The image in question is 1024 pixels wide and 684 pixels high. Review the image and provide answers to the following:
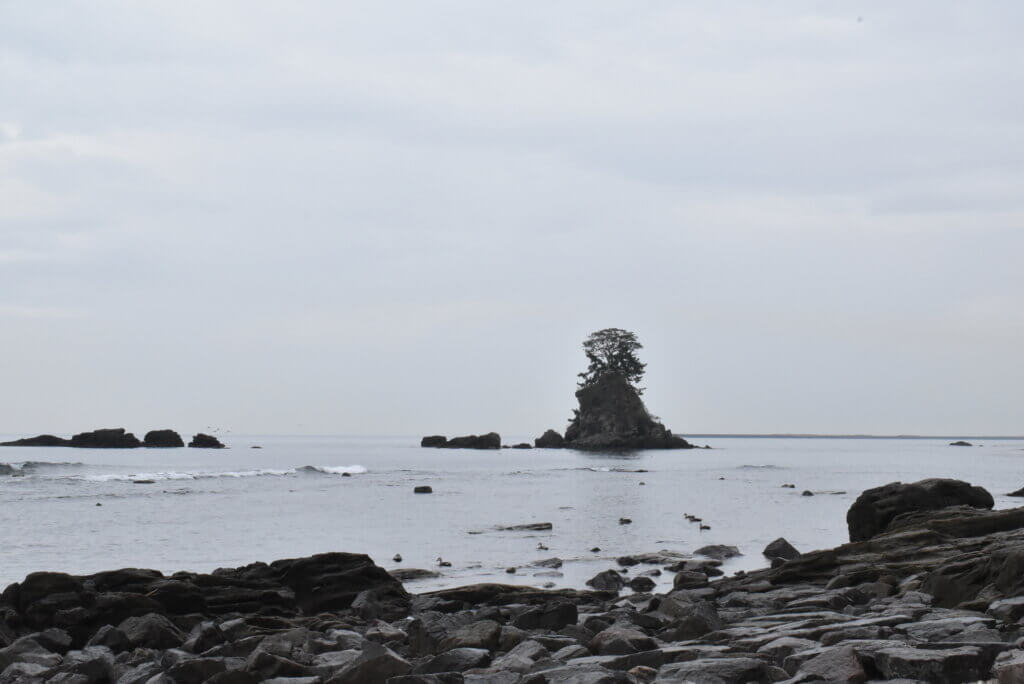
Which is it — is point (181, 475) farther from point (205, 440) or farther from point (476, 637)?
point (205, 440)

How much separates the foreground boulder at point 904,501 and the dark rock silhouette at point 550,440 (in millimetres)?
A: 141781

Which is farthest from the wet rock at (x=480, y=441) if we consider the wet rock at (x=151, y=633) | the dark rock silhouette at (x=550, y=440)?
the wet rock at (x=151, y=633)

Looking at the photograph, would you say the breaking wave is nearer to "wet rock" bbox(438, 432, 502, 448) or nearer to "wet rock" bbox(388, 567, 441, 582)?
"wet rock" bbox(388, 567, 441, 582)

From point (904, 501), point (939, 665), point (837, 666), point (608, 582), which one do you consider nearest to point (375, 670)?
point (837, 666)

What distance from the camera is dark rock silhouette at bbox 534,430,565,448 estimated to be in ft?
558

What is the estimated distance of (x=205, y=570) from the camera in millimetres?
26031

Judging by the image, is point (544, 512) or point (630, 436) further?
point (630, 436)

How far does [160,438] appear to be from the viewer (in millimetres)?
162625

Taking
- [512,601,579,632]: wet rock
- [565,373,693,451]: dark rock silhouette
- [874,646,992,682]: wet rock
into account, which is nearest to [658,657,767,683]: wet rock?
[874,646,992,682]: wet rock

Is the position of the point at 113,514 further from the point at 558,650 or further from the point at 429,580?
the point at 558,650

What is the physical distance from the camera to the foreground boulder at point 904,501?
25125 mm

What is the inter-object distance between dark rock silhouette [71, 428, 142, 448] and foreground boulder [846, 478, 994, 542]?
486 feet

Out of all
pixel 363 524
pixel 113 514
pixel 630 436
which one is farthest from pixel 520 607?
pixel 630 436

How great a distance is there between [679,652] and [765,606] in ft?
19.9
